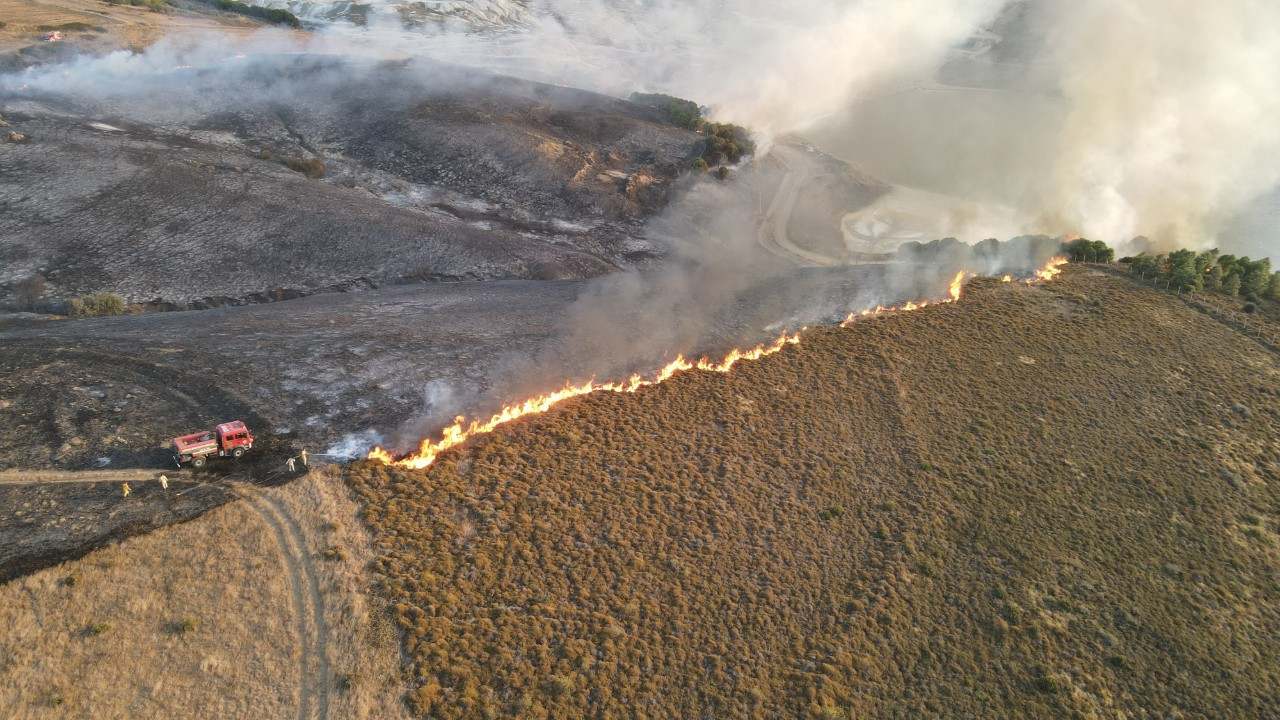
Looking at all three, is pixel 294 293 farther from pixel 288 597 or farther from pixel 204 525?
pixel 288 597

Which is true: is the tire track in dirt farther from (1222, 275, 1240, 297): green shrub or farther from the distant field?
(1222, 275, 1240, 297): green shrub

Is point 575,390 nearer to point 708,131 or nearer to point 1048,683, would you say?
point 1048,683

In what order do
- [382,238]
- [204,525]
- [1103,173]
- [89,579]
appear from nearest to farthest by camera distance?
[89,579] → [204,525] → [382,238] → [1103,173]

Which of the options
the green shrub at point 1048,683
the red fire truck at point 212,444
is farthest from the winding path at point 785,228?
the red fire truck at point 212,444

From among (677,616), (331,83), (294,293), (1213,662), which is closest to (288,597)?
(677,616)

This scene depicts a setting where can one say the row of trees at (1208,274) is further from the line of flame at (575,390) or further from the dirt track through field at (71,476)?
the dirt track through field at (71,476)

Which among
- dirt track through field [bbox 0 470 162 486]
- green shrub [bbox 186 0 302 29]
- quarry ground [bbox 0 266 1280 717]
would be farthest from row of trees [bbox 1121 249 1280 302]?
green shrub [bbox 186 0 302 29]
